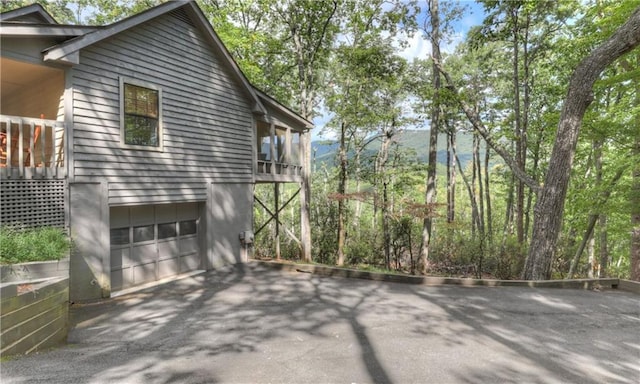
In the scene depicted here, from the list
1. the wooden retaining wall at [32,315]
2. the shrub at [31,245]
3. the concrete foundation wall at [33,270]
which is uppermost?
the shrub at [31,245]

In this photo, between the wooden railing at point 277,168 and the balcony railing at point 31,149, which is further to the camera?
the wooden railing at point 277,168

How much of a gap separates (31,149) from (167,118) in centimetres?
292

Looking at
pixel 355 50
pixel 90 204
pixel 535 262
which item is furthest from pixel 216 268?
pixel 355 50

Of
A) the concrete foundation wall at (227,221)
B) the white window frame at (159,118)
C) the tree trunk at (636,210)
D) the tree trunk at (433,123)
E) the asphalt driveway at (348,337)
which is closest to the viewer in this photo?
the asphalt driveway at (348,337)

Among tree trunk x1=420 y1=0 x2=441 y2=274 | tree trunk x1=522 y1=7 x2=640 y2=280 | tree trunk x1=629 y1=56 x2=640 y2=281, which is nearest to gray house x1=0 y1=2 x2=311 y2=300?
tree trunk x1=420 y1=0 x2=441 y2=274

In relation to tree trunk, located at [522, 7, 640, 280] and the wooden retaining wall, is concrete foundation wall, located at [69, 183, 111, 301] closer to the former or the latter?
the wooden retaining wall

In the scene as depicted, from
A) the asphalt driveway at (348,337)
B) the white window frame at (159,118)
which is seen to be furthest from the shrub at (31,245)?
the white window frame at (159,118)

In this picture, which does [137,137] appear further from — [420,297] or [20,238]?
[420,297]

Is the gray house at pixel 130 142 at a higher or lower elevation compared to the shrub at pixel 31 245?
higher

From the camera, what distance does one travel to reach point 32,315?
3.65 metres

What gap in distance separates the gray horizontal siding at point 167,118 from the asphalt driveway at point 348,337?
9.04 ft

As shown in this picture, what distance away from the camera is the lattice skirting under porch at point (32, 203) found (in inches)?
212

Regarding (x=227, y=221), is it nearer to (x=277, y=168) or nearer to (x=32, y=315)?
(x=277, y=168)

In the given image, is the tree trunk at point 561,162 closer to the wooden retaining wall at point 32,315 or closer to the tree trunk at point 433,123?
the tree trunk at point 433,123
